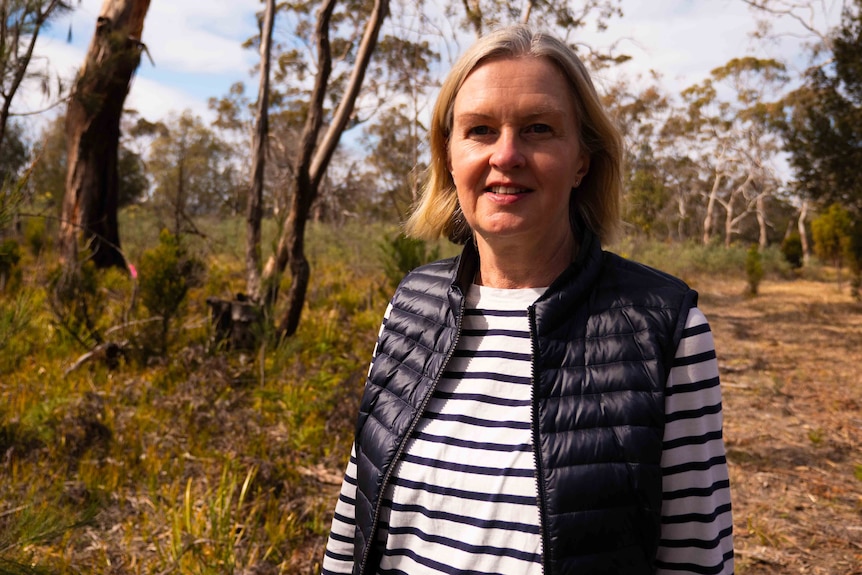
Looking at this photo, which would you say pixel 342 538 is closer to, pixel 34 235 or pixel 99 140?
pixel 99 140

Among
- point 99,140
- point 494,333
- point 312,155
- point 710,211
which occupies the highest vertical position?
point 710,211

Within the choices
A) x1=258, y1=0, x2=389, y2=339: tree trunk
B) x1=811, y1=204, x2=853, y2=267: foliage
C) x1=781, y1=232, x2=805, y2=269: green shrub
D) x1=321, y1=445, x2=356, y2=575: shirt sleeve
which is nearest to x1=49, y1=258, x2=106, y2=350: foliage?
x1=258, y1=0, x2=389, y2=339: tree trunk

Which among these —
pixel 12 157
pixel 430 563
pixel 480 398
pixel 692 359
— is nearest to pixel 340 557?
pixel 430 563

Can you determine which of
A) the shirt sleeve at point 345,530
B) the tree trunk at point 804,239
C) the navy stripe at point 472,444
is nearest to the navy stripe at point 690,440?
the navy stripe at point 472,444

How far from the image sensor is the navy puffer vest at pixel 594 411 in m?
1.02

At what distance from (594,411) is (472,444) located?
242mm

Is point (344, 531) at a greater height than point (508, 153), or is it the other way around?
point (508, 153)

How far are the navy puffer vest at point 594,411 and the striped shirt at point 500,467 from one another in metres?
0.03

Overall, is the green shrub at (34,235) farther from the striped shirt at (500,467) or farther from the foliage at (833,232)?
the foliage at (833,232)

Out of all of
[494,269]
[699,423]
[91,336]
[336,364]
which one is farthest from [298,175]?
[699,423]

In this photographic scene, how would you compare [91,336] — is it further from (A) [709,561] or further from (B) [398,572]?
(A) [709,561]

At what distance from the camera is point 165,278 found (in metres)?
4.94

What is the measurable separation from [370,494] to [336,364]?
4091 mm

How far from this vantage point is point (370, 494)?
1276mm
